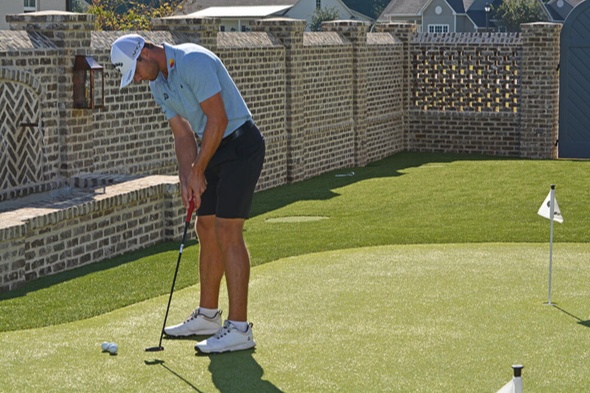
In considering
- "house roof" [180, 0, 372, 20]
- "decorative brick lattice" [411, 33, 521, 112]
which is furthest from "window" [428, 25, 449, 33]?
"decorative brick lattice" [411, 33, 521, 112]

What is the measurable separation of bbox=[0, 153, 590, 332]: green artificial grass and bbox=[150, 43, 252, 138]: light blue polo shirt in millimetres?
2017

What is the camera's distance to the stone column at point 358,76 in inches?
830

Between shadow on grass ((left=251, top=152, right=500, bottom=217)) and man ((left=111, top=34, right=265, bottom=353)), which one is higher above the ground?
man ((left=111, top=34, right=265, bottom=353))

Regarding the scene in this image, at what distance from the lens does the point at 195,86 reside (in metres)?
7.06

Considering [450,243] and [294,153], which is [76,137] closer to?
[450,243]

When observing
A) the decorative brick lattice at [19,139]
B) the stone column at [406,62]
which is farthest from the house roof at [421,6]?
the decorative brick lattice at [19,139]

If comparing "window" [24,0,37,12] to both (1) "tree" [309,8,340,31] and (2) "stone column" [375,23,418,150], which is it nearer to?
(2) "stone column" [375,23,418,150]

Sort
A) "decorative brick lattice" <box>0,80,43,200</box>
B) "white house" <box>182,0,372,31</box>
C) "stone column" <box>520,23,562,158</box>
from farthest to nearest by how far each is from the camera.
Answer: "white house" <box>182,0,372,31</box> < "stone column" <box>520,23,562,158</box> < "decorative brick lattice" <box>0,80,43,200</box>

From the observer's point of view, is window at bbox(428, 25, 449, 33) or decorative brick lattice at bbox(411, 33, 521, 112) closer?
decorative brick lattice at bbox(411, 33, 521, 112)

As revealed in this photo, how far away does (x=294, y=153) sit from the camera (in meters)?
18.9

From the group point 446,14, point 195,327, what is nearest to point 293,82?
point 195,327

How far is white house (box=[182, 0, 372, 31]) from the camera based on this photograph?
80.6 m

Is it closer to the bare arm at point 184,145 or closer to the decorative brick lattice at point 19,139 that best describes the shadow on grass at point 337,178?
the decorative brick lattice at point 19,139

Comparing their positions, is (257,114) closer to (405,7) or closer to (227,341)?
(227,341)
